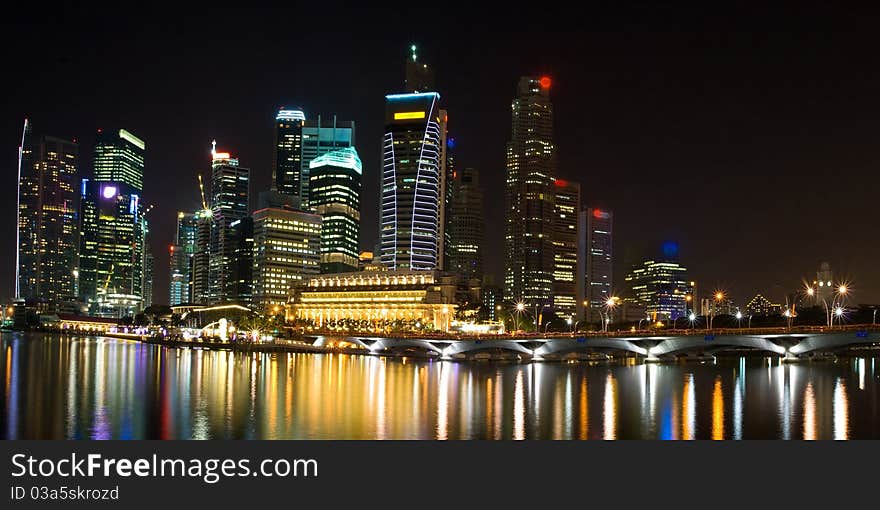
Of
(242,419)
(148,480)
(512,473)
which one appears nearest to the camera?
(148,480)

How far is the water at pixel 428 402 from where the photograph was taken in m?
40.3

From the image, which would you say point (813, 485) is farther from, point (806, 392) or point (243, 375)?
point (243, 375)

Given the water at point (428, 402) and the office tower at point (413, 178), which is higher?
the office tower at point (413, 178)

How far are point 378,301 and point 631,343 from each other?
3498 inches

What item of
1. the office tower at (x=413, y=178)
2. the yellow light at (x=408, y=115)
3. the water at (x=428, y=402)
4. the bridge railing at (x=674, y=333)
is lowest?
the water at (x=428, y=402)

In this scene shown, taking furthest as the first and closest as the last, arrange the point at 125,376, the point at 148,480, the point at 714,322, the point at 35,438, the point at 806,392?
the point at 714,322, the point at 125,376, the point at 806,392, the point at 35,438, the point at 148,480

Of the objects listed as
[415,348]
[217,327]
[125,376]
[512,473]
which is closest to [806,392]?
[512,473]

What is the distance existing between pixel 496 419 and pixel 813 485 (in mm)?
21666

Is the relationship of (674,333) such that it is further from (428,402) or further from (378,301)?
(378,301)

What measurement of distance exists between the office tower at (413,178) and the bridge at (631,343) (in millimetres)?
77895

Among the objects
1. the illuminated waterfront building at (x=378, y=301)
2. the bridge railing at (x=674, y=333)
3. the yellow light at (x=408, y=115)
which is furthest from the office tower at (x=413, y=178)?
the bridge railing at (x=674, y=333)

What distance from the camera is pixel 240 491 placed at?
22.6m

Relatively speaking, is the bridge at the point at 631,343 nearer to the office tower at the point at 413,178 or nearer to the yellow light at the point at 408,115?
the office tower at the point at 413,178

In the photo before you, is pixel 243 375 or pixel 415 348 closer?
pixel 243 375
